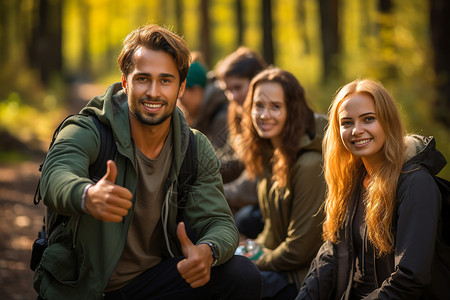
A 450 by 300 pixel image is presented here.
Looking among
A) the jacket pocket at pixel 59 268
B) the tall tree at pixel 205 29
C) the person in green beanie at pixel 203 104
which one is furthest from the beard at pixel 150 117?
the tall tree at pixel 205 29

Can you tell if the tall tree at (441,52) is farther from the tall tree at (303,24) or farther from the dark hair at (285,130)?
the tall tree at (303,24)

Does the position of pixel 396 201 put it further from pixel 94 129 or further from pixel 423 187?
pixel 94 129

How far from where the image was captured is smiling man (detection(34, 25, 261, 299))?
2.78m

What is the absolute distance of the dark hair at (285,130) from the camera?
3.98m

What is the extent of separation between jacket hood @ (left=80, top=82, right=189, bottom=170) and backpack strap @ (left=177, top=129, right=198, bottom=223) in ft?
0.17

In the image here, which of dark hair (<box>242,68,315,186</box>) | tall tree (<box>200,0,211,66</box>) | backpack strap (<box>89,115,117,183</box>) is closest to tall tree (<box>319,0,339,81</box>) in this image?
tall tree (<box>200,0,211,66</box>)

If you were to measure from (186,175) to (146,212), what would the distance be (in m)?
0.32

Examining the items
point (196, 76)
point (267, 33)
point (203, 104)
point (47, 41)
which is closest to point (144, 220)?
point (203, 104)

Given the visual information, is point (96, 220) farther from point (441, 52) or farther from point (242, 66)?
point (441, 52)

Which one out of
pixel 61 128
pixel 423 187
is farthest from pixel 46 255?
pixel 423 187

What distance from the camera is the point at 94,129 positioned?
2.83m

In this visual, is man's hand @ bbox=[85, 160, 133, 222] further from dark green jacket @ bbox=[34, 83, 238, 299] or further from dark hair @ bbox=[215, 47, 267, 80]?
dark hair @ bbox=[215, 47, 267, 80]

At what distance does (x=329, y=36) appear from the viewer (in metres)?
15.7

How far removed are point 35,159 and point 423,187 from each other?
11.1 meters
